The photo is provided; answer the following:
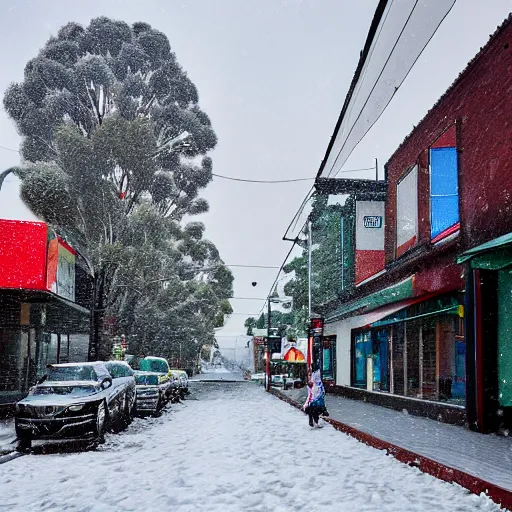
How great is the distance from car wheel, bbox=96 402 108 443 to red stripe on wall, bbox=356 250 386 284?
11.9m

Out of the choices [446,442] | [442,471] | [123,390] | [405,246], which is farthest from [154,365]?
[442,471]

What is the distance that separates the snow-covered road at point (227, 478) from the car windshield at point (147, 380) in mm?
5628

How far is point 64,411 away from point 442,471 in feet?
22.2

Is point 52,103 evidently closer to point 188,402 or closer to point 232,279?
point 188,402

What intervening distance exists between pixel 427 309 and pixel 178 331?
3187 centimetres

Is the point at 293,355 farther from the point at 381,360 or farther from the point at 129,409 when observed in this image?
the point at 129,409

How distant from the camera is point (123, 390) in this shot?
1509 cm

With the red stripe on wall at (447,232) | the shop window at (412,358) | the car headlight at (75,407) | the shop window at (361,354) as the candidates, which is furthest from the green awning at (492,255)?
the shop window at (361,354)

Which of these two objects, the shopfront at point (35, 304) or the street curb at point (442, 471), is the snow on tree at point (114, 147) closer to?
the shopfront at point (35, 304)

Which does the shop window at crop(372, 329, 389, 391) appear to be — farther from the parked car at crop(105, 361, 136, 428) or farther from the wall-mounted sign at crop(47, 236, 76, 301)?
the wall-mounted sign at crop(47, 236, 76, 301)

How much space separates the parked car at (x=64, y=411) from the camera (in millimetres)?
11203

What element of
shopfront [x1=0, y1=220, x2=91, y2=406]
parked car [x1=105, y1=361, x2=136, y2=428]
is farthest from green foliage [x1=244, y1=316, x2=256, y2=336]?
parked car [x1=105, y1=361, x2=136, y2=428]

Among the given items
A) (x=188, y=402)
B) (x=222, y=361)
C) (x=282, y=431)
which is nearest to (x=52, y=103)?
(x=188, y=402)

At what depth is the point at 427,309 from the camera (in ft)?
52.7
